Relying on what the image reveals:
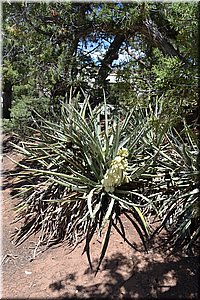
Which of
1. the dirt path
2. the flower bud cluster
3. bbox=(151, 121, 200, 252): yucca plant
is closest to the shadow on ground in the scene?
the dirt path

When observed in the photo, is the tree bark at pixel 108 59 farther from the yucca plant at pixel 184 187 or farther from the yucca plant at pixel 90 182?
the yucca plant at pixel 184 187

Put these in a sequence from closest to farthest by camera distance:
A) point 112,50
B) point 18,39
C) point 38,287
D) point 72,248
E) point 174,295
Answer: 1. point 174,295
2. point 38,287
3. point 72,248
4. point 18,39
5. point 112,50

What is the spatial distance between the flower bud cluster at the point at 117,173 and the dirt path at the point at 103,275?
885mm

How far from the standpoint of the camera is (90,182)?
286 centimetres

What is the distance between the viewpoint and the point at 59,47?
20.2 ft

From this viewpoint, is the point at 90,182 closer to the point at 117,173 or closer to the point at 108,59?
the point at 117,173

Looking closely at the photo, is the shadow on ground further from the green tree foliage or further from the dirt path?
the green tree foliage

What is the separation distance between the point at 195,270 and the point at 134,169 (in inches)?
44.1

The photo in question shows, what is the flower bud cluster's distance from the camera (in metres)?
2.59

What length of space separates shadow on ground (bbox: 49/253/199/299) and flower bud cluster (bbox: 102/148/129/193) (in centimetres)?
88

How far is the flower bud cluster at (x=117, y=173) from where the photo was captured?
259cm

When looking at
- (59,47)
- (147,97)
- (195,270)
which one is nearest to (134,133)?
(147,97)

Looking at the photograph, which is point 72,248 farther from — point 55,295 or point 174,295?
point 174,295

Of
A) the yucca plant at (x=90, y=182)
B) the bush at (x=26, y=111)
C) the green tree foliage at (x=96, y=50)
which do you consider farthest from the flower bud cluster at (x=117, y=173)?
the bush at (x=26, y=111)
